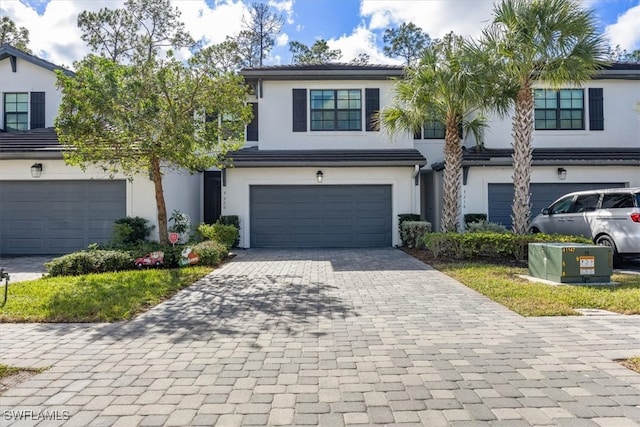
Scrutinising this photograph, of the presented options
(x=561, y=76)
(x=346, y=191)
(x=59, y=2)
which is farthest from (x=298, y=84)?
(x=59, y=2)

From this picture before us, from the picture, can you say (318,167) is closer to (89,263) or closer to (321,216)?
(321,216)

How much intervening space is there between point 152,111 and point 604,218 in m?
10.7

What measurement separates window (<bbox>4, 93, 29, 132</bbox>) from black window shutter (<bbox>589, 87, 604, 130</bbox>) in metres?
22.6

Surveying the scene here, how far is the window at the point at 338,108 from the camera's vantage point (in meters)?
15.3

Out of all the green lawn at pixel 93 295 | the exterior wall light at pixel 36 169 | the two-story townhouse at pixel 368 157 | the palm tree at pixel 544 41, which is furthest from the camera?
the two-story townhouse at pixel 368 157

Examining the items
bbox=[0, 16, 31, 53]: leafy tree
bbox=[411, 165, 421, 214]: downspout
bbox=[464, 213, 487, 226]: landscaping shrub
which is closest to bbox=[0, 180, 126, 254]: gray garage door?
bbox=[411, 165, 421, 214]: downspout

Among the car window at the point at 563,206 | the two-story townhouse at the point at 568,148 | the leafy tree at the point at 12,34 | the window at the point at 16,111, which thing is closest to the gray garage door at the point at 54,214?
the window at the point at 16,111

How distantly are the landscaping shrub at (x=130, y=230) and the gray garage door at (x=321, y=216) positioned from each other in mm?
3590

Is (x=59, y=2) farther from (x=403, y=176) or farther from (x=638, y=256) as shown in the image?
(x=638, y=256)

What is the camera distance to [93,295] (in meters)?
6.79

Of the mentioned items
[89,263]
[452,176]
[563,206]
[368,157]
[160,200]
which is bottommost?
[89,263]

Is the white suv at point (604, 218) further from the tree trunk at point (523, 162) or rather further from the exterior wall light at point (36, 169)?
the exterior wall light at point (36, 169)
